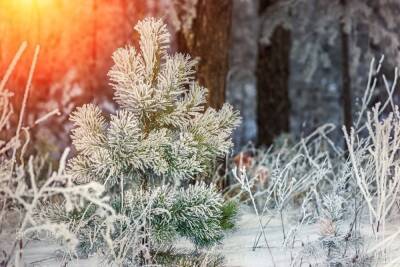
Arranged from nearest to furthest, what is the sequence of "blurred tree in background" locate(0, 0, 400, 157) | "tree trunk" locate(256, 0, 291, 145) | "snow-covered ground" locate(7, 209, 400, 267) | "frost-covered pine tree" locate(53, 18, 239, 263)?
"frost-covered pine tree" locate(53, 18, 239, 263) < "snow-covered ground" locate(7, 209, 400, 267) < "blurred tree in background" locate(0, 0, 400, 157) < "tree trunk" locate(256, 0, 291, 145)

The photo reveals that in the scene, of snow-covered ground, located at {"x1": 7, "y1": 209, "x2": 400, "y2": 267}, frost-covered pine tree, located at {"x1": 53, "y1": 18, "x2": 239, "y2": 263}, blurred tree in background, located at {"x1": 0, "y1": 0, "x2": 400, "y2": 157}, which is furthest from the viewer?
blurred tree in background, located at {"x1": 0, "y1": 0, "x2": 400, "y2": 157}

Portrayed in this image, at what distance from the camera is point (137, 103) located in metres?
4.13

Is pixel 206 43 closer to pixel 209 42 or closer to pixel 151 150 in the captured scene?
pixel 209 42

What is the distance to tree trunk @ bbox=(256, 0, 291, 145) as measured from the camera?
11.8 m

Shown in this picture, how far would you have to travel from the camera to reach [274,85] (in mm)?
11867

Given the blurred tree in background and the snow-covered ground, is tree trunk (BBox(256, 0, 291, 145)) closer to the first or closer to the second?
the blurred tree in background

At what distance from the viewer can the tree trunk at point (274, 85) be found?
1184cm

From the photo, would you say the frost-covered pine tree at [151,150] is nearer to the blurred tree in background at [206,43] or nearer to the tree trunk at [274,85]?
the blurred tree in background at [206,43]

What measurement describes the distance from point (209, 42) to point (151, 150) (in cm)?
346

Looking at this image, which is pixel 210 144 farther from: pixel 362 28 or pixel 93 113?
pixel 362 28

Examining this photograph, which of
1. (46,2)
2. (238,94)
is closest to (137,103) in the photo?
(46,2)

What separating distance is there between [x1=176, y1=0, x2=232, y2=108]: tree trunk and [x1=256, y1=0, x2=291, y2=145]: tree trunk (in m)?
4.46

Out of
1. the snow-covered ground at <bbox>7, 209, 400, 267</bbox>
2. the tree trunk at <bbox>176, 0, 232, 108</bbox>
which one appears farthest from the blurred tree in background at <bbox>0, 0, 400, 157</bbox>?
the snow-covered ground at <bbox>7, 209, 400, 267</bbox>

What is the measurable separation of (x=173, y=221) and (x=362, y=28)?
6.88 metres
